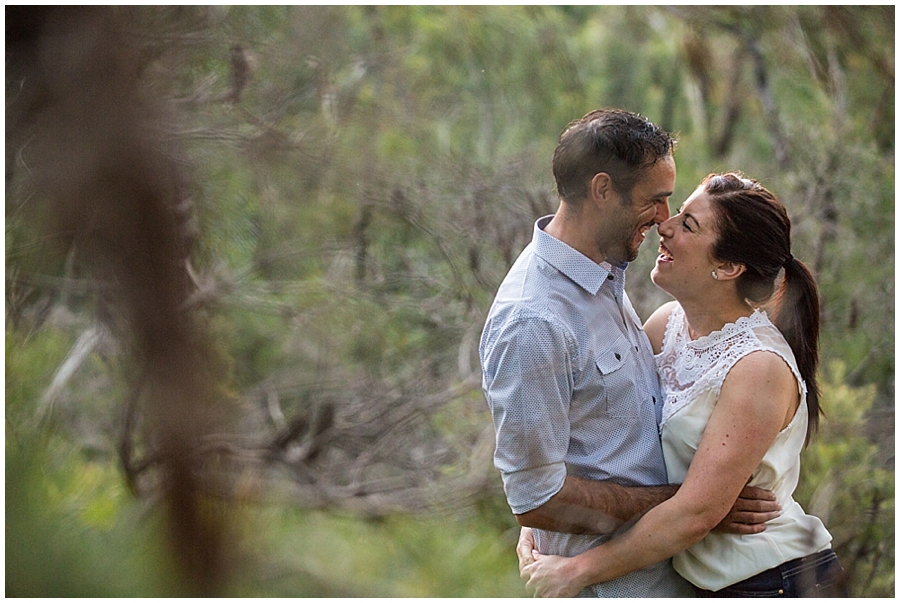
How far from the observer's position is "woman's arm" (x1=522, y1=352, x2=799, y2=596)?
1.33m

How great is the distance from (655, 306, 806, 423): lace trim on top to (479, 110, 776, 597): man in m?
0.04

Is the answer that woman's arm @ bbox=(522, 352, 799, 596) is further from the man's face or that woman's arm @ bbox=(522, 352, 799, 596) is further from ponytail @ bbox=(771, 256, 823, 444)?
the man's face

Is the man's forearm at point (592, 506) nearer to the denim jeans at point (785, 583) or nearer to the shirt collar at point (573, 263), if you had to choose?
the denim jeans at point (785, 583)

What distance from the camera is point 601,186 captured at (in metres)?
1.41

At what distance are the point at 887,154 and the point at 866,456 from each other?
5.09 feet

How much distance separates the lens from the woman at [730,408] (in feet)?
4.41

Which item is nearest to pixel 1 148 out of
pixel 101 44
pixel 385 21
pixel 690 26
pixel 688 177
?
pixel 101 44

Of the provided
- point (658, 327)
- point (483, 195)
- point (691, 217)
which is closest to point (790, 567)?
point (658, 327)

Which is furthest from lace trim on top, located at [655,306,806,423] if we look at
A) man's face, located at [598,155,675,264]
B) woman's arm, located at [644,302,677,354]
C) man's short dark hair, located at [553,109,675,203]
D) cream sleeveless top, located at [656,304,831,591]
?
man's short dark hair, located at [553,109,675,203]

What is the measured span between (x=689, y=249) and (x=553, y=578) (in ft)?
2.01

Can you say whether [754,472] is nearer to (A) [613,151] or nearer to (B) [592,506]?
(B) [592,506]

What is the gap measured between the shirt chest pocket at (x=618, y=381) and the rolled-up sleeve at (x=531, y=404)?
0.08 metres

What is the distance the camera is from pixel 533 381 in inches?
51.1

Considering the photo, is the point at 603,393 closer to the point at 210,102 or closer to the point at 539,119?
the point at 210,102
